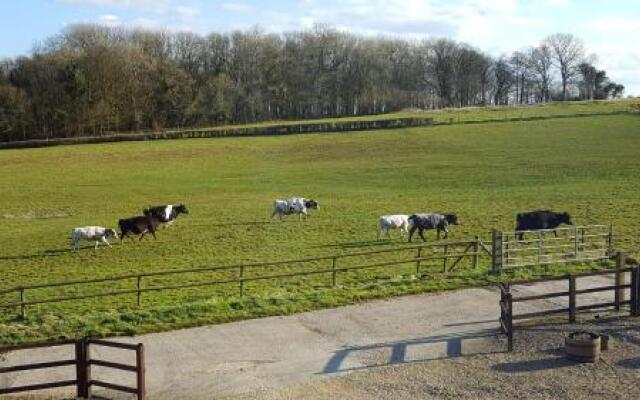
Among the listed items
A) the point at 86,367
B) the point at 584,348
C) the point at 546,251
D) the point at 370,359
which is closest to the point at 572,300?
the point at 584,348

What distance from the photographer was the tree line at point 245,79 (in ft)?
337

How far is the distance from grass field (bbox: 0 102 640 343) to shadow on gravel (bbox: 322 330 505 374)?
347cm

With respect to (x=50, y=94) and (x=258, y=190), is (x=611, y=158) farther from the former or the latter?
(x=50, y=94)

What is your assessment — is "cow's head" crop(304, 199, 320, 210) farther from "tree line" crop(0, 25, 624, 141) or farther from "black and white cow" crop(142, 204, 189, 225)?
"tree line" crop(0, 25, 624, 141)

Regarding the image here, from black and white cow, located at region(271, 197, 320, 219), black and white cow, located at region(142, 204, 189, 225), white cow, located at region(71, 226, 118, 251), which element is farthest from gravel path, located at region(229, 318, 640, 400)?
black and white cow, located at region(142, 204, 189, 225)

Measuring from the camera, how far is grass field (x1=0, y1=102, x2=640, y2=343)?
19109 mm

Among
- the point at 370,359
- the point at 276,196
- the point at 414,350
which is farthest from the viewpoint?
the point at 276,196

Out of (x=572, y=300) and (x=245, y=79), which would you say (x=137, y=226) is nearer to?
(x=572, y=300)

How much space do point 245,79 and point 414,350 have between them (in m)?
114

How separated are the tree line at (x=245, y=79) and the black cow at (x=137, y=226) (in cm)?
7633

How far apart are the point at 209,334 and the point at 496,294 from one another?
767 centimetres

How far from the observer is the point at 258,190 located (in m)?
47.2

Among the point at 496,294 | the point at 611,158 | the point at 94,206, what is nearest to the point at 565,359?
the point at 496,294

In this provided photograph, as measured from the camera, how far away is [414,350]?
14.9m
